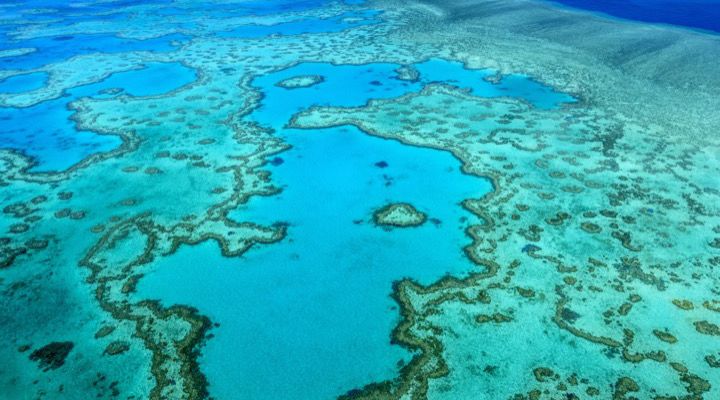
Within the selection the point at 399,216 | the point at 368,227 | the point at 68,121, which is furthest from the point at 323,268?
the point at 68,121

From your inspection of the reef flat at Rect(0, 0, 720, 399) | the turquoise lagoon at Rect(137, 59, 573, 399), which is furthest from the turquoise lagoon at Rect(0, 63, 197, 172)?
the turquoise lagoon at Rect(137, 59, 573, 399)

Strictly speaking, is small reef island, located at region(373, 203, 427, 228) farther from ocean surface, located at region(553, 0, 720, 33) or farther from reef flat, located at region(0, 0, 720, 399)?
ocean surface, located at region(553, 0, 720, 33)

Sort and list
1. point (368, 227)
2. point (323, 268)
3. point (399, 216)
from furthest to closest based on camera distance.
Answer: point (399, 216)
point (368, 227)
point (323, 268)

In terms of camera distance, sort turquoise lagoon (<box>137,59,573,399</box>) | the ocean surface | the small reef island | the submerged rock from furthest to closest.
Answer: the ocean surface → the small reef island → turquoise lagoon (<box>137,59,573,399</box>) → the submerged rock

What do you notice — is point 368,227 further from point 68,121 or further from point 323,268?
point 68,121

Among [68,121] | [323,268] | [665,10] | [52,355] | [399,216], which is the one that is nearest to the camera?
[52,355]

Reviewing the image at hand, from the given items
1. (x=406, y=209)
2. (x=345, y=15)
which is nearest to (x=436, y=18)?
(x=345, y=15)

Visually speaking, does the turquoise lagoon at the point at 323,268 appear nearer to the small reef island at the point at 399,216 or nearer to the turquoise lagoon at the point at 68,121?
the small reef island at the point at 399,216

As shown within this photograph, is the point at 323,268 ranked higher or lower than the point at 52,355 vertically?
higher
